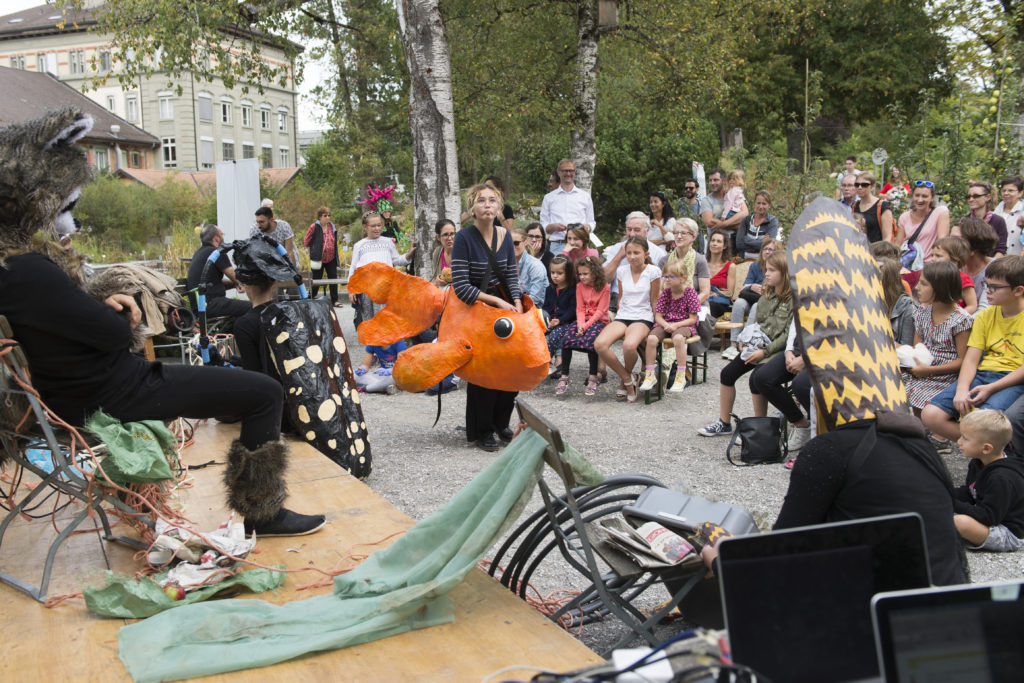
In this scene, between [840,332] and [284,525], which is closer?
[840,332]

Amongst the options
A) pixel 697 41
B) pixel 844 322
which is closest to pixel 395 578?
pixel 844 322

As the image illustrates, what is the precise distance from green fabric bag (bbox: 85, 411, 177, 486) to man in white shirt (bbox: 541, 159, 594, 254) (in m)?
7.43

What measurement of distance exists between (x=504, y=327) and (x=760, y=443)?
6.53ft

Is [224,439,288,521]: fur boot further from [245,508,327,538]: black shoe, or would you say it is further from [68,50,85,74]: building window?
[68,50,85,74]: building window

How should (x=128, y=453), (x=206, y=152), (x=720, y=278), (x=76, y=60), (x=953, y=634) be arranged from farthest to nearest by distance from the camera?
(x=76, y=60) → (x=206, y=152) → (x=720, y=278) → (x=128, y=453) → (x=953, y=634)

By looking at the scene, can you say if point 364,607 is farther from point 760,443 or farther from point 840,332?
point 760,443

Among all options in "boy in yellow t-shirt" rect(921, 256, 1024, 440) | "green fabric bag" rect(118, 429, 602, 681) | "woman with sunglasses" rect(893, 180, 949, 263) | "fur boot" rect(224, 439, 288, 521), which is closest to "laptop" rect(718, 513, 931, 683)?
"green fabric bag" rect(118, 429, 602, 681)

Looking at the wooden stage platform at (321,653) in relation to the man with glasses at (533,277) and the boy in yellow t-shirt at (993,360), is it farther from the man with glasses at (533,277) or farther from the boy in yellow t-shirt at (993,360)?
the man with glasses at (533,277)

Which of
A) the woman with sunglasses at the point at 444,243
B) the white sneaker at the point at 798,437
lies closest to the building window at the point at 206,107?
the woman with sunglasses at the point at 444,243

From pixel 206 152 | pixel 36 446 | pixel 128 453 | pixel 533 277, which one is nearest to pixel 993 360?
pixel 533 277

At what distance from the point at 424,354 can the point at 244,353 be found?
1.22 metres

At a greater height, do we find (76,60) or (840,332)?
(76,60)

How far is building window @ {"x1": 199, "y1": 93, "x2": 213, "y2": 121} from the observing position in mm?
55709

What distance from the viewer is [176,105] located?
54.6m
